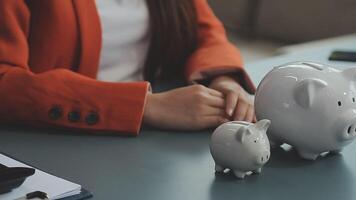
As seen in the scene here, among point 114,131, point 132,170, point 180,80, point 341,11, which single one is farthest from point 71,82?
point 341,11

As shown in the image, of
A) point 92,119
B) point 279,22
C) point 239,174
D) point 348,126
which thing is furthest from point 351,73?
point 279,22

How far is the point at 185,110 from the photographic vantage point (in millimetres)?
918

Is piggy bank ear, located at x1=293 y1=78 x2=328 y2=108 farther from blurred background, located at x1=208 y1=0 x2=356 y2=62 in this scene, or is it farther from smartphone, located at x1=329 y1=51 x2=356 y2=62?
blurred background, located at x1=208 y1=0 x2=356 y2=62

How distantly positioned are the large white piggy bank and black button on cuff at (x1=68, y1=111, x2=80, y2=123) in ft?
0.77

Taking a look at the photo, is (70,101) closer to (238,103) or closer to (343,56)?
(238,103)

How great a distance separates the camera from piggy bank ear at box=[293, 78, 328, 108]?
76cm

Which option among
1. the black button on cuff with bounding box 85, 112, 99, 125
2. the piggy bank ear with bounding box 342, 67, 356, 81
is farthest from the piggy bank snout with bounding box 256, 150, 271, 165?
the black button on cuff with bounding box 85, 112, 99, 125

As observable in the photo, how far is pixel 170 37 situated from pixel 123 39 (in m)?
0.08

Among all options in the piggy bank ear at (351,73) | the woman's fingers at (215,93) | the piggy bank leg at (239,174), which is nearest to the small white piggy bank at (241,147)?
the piggy bank leg at (239,174)

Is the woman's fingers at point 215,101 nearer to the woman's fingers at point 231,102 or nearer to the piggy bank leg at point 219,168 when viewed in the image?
the woman's fingers at point 231,102

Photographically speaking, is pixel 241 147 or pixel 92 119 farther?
pixel 92 119

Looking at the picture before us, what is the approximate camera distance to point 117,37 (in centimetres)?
120

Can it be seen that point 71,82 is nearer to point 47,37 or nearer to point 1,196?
point 47,37

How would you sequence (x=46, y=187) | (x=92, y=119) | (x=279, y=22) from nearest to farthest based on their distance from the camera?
(x=46, y=187), (x=92, y=119), (x=279, y=22)
